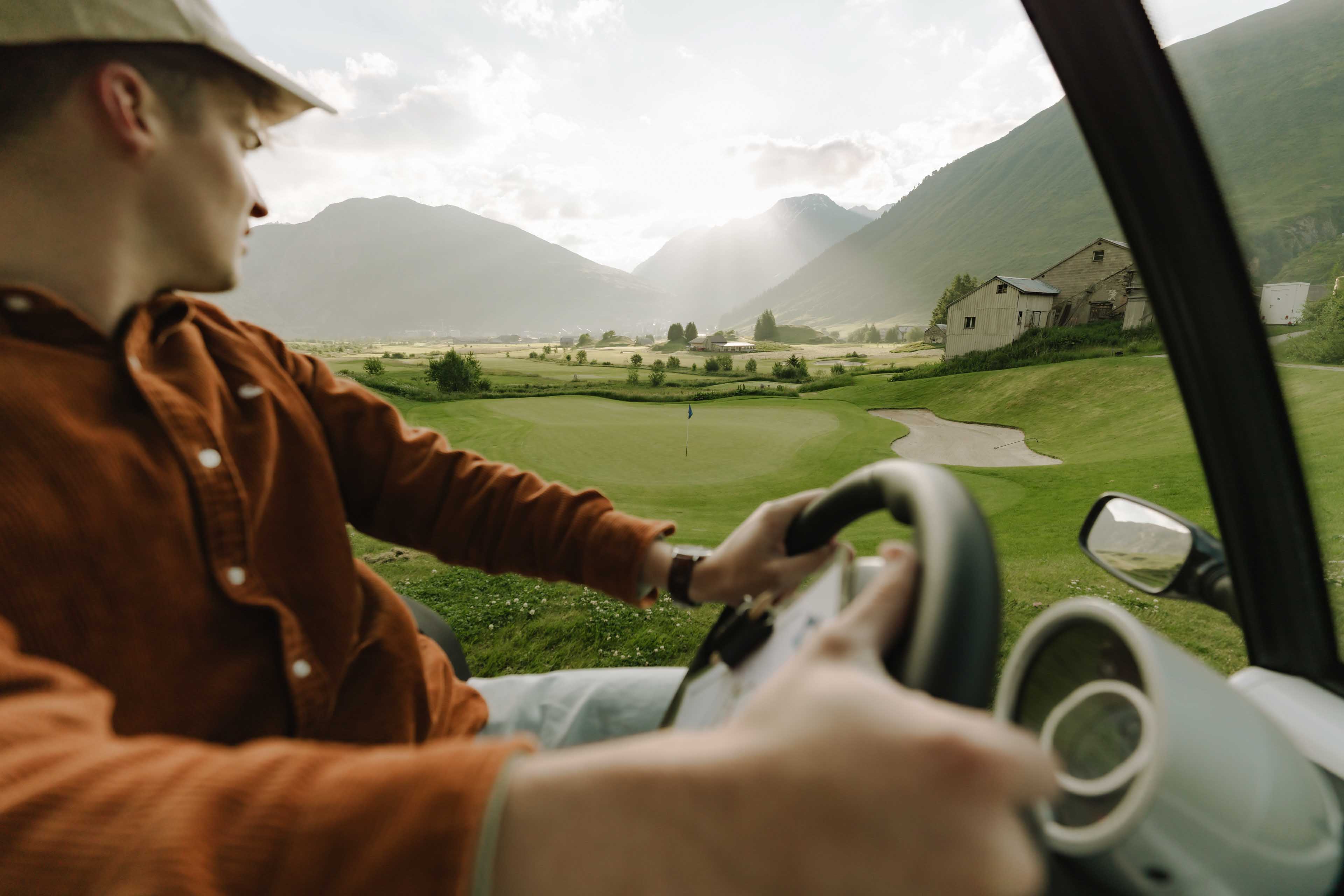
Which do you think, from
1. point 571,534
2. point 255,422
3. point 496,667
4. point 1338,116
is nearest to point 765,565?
point 571,534

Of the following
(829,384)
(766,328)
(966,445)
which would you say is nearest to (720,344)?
(766,328)

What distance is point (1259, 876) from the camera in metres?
0.44

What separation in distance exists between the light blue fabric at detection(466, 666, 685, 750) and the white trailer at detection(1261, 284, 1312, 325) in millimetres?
1005

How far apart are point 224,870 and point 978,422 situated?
3.02m

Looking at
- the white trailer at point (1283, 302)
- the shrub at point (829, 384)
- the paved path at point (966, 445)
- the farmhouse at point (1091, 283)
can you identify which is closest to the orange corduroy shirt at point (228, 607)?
the white trailer at point (1283, 302)

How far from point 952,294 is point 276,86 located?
2.20 metres

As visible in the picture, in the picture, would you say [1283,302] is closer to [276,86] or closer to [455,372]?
[276,86]

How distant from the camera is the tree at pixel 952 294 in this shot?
2.05m

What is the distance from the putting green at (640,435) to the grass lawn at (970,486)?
26 millimetres

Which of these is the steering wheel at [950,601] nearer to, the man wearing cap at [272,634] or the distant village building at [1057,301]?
the man wearing cap at [272,634]

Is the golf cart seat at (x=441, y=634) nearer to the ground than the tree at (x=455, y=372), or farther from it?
nearer to the ground

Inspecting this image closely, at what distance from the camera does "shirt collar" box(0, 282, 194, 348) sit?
58 centimetres

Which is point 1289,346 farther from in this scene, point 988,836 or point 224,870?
point 224,870

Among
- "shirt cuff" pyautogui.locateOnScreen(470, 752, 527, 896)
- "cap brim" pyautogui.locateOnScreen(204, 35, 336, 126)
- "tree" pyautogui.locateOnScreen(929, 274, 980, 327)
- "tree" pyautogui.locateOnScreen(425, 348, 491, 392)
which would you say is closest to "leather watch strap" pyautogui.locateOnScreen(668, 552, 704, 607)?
"shirt cuff" pyautogui.locateOnScreen(470, 752, 527, 896)
